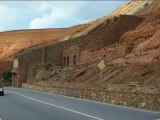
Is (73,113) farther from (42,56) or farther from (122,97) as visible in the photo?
(42,56)

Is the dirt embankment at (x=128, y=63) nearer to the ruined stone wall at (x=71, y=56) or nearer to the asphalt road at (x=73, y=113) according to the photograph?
the ruined stone wall at (x=71, y=56)

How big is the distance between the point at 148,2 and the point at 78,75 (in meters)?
39.7

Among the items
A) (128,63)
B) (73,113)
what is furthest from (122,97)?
(128,63)

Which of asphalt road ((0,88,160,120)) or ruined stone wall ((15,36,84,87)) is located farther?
ruined stone wall ((15,36,84,87))

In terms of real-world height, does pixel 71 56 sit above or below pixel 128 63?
above

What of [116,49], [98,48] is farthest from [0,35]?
[116,49]

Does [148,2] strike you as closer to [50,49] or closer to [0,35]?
[50,49]

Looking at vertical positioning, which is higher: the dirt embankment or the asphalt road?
the dirt embankment

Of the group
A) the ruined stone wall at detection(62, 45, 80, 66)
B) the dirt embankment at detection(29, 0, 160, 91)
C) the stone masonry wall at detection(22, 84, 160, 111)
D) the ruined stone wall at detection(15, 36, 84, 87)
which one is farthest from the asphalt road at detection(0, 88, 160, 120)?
the ruined stone wall at detection(15, 36, 84, 87)

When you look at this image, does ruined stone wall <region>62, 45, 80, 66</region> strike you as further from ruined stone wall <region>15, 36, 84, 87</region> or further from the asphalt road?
the asphalt road

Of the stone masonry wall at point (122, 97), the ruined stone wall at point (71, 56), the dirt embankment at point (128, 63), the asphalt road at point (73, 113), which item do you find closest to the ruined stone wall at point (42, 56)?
the ruined stone wall at point (71, 56)

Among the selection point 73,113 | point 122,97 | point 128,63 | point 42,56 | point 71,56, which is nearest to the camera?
point 73,113

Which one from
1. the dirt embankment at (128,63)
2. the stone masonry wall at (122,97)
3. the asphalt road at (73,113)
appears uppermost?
the dirt embankment at (128,63)

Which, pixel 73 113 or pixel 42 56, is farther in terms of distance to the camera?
pixel 42 56
